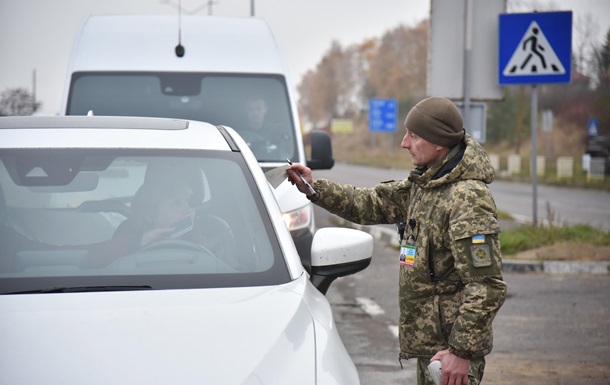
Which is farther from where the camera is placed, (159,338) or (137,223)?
(137,223)

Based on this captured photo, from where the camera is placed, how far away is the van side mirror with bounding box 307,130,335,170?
28.1ft

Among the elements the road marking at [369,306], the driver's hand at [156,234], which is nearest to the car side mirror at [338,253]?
the driver's hand at [156,234]

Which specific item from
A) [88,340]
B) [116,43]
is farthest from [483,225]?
[116,43]

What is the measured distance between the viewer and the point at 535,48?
13086 mm

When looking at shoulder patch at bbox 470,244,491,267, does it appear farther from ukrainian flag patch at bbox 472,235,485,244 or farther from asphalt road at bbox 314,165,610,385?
asphalt road at bbox 314,165,610,385

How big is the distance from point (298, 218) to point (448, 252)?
4.05 meters

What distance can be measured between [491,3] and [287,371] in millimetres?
10968

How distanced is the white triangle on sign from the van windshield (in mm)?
5004

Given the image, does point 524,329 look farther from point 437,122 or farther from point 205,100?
point 437,122

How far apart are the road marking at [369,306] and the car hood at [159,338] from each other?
5483 millimetres

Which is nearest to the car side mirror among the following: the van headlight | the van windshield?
the van headlight

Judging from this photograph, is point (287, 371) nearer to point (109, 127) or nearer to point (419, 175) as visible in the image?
point (419, 175)

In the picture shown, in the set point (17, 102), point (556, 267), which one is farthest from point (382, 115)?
point (556, 267)

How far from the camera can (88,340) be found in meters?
2.98
